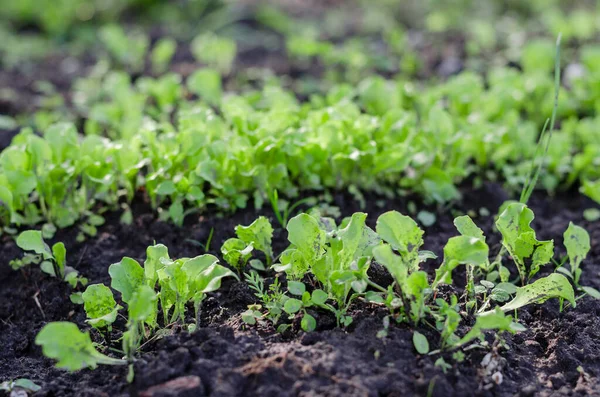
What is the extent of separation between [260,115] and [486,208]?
1055 mm

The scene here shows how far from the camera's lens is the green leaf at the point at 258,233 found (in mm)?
2143

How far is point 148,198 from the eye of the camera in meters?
2.74

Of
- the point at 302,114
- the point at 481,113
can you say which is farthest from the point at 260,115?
the point at 481,113

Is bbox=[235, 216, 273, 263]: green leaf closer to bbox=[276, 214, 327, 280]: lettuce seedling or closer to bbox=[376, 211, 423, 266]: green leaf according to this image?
bbox=[276, 214, 327, 280]: lettuce seedling

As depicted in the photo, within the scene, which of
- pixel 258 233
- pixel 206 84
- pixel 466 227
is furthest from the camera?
pixel 206 84

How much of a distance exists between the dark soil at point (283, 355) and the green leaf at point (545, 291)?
13 centimetres

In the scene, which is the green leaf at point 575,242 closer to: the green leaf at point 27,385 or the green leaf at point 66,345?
the green leaf at point 66,345

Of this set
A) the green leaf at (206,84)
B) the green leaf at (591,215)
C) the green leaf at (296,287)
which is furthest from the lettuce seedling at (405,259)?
the green leaf at (206,84)

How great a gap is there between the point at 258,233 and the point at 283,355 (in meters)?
0.51

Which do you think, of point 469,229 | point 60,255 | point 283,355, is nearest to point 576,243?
point 469,229

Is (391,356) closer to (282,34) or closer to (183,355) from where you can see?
(183,355)

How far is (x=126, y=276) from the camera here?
2010mm

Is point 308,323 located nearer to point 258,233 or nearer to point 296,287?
point 296,287

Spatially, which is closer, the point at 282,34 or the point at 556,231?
the point at 556,231
